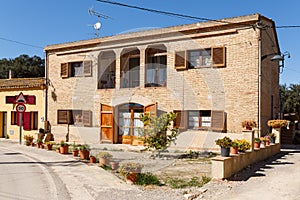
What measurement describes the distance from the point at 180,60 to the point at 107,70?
220 inches

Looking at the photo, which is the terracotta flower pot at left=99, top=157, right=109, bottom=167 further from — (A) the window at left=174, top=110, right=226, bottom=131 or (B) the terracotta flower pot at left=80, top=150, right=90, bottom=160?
(A) the window at left=174, top=110, right=226, bottom=131

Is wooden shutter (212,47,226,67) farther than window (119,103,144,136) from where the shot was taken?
No

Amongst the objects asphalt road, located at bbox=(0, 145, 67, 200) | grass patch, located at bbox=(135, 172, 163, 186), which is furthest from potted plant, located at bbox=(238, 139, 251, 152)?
asphalt road, located at bbox=(0, 145, 67, 200)

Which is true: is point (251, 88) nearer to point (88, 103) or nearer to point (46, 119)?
point (88, 103)

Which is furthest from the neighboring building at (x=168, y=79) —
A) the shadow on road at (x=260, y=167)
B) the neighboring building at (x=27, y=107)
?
the shadow on road at (x=260, y=167)

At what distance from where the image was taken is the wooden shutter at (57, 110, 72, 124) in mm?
19953

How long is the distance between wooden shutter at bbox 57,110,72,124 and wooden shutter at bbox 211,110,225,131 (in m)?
9.78

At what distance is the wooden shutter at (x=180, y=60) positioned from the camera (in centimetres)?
1584

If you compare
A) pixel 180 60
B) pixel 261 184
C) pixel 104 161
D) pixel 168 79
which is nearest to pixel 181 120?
pixel 168 79

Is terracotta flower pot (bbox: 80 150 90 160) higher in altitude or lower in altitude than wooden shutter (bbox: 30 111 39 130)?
lower

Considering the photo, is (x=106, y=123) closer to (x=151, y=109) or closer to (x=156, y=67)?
(x=151, y=109)

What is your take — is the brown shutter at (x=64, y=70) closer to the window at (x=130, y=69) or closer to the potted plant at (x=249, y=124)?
the window at (x=130, y=69)

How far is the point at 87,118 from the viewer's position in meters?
19.2

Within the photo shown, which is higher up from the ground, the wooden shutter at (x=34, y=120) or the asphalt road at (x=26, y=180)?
the wooden shutter at (x=34, y=120)
